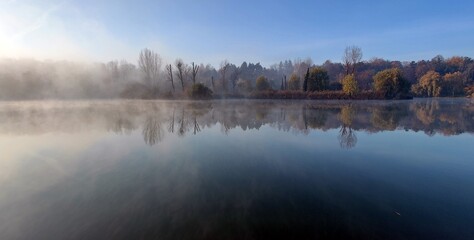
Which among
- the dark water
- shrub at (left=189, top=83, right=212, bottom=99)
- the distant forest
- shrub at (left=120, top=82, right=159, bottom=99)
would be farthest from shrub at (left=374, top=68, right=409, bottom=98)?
shrub at (left=120, top=82, right=159, bottom=99)


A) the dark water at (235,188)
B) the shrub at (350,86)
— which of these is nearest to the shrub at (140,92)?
the shrub at (350,86)

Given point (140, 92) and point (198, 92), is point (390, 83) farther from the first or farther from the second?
point (140, 92)

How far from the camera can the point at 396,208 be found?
13.5ft

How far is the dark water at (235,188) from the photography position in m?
3.51

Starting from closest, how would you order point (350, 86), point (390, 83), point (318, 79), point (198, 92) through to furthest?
point (350, 86) < point (390, 83) < point (198, 92) < point (318, 79)

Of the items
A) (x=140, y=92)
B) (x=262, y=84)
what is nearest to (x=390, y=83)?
(x=262, y=84)

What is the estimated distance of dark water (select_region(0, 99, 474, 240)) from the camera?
138 inches

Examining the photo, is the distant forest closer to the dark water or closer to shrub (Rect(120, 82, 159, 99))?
shrub (Rect(120, 82, 159, 99))

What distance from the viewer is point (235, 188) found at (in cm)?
488

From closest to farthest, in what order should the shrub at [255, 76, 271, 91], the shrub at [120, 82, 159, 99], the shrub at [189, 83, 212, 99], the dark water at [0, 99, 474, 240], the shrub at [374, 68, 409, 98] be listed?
the dark water at [0, 99, 474, 240] < the shrub at [374, 68, 409, 98] < the shrub at [189, 83, 212, 99] < the shrub at [120, 82, 159, 99] < the shrub at [255, 76, 271, 91]

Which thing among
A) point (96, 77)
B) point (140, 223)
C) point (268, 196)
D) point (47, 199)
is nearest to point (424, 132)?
point (268, 196)

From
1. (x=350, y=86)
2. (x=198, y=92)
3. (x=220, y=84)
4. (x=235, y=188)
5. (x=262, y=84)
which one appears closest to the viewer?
(x=235, y=188)

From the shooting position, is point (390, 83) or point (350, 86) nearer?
point (350, 86)

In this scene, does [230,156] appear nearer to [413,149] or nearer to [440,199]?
[440,199]
